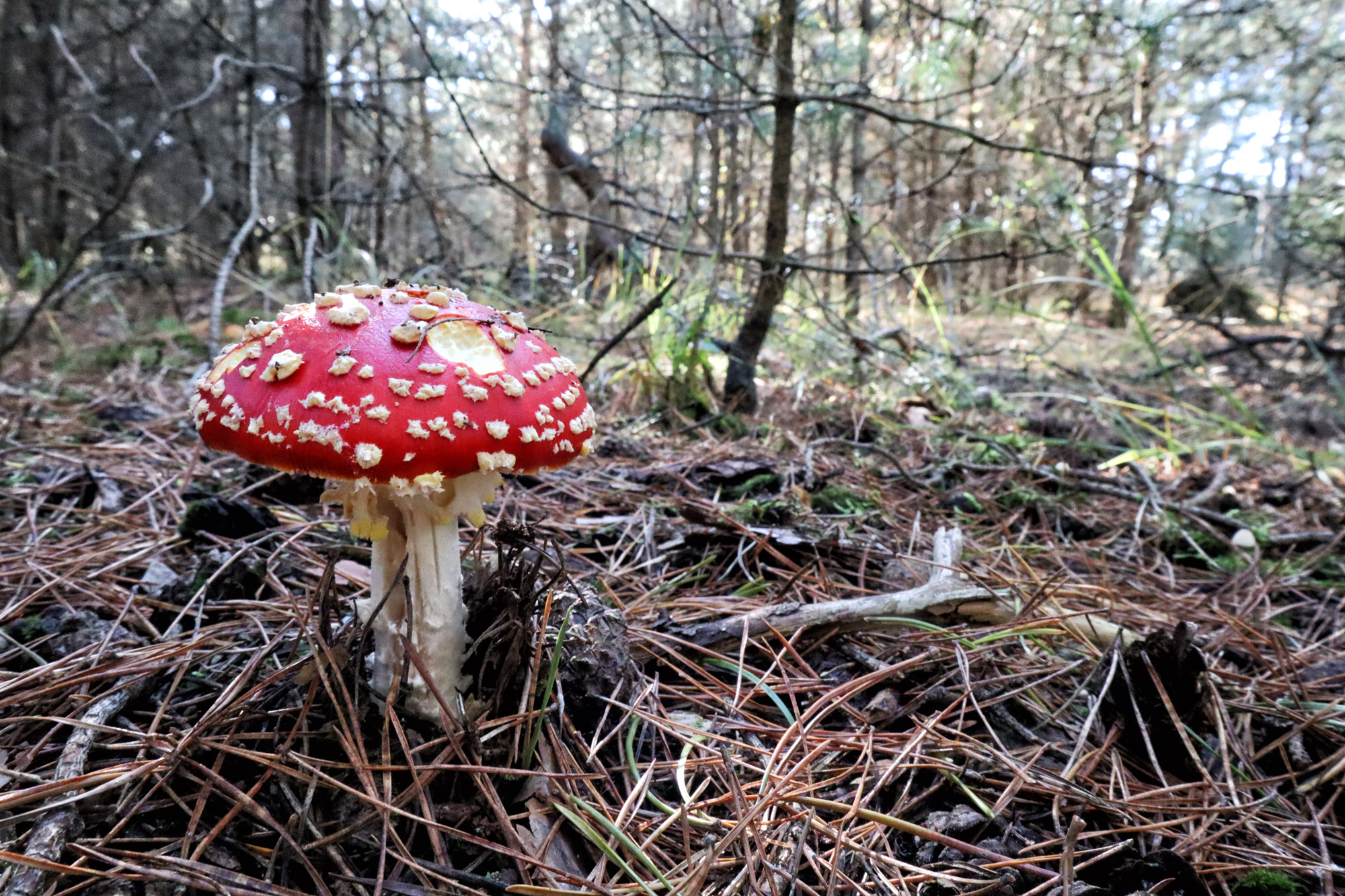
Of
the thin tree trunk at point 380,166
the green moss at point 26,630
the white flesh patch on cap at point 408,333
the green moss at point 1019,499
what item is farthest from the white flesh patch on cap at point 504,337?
the thin tree trunk at point 380,166

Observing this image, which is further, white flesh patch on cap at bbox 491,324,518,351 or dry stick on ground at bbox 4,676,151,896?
white flesh patch on cap at bbox 491,324,518,351

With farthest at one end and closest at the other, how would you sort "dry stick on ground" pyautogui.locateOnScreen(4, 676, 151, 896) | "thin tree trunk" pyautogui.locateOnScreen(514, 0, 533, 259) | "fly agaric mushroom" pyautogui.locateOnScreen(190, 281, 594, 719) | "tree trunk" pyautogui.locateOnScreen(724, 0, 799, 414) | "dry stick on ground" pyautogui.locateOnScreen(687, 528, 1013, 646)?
"thin tree trunk" pyautogui.locateOnScreen(514, 0, 533, 259) < "tree trunk" pyautogui.locateOnScreen(724, 0, 799, 414) < "dry stick on ground" pyautogui.locateOnScreen(687, 528, 1013, 646) < "fly agaric mushroom" pyautogui.locateOnScreen(190, 281, 594, 719) < "dry stick on ground" pyautogui.locateOnScreen(4, 676, 151, 896)

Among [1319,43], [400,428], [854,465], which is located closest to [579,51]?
[854,465]

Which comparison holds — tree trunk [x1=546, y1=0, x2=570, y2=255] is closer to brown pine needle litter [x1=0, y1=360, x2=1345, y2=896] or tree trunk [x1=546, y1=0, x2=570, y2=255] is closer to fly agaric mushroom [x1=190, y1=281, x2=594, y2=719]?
brown pine needle litter [x1=0, y1=360, x2=1345, y2=896]

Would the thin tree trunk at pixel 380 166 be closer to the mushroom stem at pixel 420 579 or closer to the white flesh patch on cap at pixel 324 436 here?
the mushroom stem at pixel 420 579

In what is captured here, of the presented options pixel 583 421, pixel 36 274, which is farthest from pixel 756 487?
pixel 36 274

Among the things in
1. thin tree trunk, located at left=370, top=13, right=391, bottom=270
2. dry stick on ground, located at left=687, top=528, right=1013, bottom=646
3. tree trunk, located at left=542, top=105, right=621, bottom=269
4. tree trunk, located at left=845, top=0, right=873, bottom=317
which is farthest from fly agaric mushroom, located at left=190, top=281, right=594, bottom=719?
tree trunk, located at left=542, top=105, right=621, bottom=269

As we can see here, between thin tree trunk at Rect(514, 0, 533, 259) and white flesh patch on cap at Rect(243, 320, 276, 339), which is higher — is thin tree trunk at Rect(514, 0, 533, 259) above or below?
above

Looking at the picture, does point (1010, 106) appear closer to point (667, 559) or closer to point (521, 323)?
point (667, 559)
